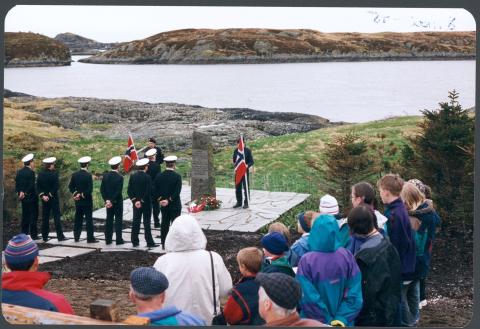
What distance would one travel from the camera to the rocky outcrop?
34.0 feet

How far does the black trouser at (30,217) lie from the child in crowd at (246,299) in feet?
18.5

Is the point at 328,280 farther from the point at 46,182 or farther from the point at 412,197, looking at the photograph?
the point at 46,182

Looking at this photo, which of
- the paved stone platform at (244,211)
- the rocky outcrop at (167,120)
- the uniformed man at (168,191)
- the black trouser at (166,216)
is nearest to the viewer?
the uniformed man at (168,191)

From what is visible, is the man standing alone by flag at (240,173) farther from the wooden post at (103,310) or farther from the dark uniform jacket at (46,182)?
the wooden post at (103,310)

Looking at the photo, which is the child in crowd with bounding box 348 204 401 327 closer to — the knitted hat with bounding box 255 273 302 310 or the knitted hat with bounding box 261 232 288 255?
the knitted hat with bounding box 261 232 288 255

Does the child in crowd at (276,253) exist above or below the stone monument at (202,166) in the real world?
above

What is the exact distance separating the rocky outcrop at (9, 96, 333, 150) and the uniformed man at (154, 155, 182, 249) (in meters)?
2.38

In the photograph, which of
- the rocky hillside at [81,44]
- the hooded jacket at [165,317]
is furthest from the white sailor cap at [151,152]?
the hooded jacket at [165,317]

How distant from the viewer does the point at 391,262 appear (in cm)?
414

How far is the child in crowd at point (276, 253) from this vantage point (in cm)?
403

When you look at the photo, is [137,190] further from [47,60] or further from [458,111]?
[458,111]

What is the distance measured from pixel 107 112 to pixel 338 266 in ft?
A: 25.2

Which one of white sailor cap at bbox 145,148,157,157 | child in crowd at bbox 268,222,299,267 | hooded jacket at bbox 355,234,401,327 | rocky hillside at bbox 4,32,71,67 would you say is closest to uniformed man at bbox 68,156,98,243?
white sailor cap at bbox 145,148,157,157

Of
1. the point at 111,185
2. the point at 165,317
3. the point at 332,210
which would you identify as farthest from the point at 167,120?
the point at 165,317
